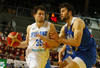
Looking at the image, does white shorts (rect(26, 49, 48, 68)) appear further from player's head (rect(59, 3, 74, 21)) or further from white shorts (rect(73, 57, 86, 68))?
player's head (rect(59, 3, 74, 21))

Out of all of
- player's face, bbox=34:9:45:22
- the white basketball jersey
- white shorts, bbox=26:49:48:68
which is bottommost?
white shorts, bbox=26:49:48:68

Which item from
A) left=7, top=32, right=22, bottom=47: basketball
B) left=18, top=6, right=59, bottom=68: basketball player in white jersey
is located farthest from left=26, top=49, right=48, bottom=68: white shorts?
left=7, top=32, right=22, bottom=47: basketball

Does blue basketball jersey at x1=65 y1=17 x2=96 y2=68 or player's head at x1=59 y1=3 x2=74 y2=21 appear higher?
player's head at x1=59 y1=3 x2=74 y2=21

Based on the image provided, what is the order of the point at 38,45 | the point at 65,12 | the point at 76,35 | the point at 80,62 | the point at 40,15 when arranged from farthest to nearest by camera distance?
1. the point at 40,15
2. the point at 38,45
3. the point at 65,12
4. the point at 80,62
5. the point at 76,35

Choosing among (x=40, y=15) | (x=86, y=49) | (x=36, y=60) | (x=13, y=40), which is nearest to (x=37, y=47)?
(x=36, y=60)

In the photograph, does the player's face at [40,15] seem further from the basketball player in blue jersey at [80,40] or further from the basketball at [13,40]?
the basketball at [13,40]

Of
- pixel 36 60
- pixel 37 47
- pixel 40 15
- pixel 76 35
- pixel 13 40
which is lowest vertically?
pixel 36 60

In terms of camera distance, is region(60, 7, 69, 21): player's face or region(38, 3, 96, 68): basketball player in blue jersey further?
region(60, 7, 69, 21): player's face

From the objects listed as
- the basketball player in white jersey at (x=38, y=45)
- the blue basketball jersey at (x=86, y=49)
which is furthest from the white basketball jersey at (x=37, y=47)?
the blue basketball jersey at (x=86, y=49)

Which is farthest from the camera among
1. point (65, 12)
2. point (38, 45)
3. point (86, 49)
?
point (38, 45)

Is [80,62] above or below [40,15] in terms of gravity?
below

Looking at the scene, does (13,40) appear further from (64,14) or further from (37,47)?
(64,14)

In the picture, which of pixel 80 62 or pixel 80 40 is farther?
pixel 80 62

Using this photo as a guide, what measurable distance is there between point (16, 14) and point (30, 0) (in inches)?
182
